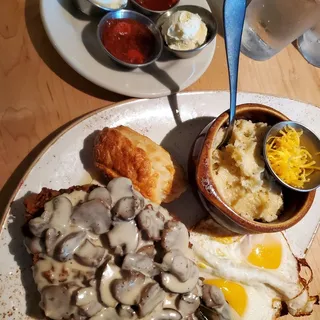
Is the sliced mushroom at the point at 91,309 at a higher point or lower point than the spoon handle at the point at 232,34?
lower

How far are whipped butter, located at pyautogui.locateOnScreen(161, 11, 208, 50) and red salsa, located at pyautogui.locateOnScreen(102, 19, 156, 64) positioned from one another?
0.12 metres

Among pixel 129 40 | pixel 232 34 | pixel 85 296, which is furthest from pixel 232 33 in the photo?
pixel 85 296

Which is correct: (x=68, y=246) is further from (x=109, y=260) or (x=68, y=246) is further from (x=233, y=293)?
(x=233, y=293)

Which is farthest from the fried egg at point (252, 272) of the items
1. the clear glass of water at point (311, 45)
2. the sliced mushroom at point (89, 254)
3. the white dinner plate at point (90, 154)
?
the clear glass of water at point (311, 45)

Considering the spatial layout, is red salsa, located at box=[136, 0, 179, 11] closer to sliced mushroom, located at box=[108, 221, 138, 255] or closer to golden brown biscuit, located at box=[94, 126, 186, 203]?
golden brown biscuit, located at box=[94, 126, 186, 203]

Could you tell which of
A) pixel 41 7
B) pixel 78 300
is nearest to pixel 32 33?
pixel 41 7

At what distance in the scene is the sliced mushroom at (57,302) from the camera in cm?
216

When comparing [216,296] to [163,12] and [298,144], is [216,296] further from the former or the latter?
[163,12]

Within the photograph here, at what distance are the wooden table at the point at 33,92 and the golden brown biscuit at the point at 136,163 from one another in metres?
0.41

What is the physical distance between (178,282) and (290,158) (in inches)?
38.0

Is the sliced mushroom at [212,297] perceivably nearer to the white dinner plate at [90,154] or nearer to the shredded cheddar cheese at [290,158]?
the white dinner plate at [90,154]

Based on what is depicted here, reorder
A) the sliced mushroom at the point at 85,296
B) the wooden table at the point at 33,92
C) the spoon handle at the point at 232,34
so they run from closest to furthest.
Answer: the sliced mushroom at the point at 85,296, the wooden table at the point at 33,92, the spoon handle at the point at 232,34

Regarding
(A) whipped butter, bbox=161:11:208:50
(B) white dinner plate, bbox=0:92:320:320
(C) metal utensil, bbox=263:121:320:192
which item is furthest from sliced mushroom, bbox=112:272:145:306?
(A) whipped butter, bbox=161:11:208:50

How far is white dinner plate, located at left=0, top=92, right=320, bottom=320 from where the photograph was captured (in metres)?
2.38
